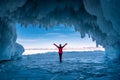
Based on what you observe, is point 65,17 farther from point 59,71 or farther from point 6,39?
point 6,39

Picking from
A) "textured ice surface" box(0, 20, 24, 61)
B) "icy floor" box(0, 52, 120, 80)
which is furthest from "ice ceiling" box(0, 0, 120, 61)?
"icy floor" box(0, 52, 120, 80)

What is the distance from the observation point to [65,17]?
75.7 ft

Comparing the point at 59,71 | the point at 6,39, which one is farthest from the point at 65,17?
the point at 6,39

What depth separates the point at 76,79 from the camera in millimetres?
13914

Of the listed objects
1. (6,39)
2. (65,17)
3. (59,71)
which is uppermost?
(65,17)

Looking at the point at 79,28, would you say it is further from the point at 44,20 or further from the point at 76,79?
the point at 76,79

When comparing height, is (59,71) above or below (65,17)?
below

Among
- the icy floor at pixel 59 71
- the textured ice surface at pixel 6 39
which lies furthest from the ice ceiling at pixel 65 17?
the icy floor at pixel 59 71

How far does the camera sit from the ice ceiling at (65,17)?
1551 cm

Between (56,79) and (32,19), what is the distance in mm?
11420

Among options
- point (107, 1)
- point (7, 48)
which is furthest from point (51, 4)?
point (7, 48)

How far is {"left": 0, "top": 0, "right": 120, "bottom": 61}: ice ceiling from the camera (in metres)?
15.5

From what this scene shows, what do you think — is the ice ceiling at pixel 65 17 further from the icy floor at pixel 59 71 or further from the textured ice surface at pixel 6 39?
the icy floor at pixel 59 71

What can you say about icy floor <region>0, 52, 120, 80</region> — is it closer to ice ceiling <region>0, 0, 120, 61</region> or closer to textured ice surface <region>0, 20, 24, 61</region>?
ice ceiling <region>0, 0, 120, 61</region>
